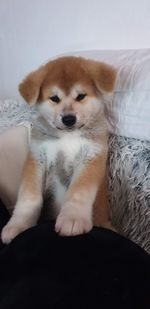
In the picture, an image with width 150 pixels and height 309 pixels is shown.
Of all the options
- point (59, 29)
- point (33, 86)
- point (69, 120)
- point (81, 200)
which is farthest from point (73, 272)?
point (59, 29)

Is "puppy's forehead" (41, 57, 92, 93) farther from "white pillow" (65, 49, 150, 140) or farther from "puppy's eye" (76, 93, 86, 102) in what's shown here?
"white pillow" (65, 49, 150, 140)

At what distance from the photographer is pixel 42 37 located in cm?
173

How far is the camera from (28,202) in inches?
38.6

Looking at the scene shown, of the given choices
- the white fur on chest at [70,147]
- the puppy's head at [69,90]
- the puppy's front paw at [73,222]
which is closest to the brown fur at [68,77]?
the puppy's head at [69,90]

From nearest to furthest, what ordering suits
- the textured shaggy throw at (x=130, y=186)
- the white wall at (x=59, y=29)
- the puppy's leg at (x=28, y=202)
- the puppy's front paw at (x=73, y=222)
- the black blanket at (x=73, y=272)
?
the black blanket at (x=73, y=272) < the puppy's front paw at (x=73, y=222) < the puppy's leg at (x=28, y=202) < the textured shaggy throw at (x=130, y=186) < the white wall at (x=59, y=29)

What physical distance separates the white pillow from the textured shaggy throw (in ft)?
0.12

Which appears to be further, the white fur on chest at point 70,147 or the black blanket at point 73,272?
the white fur on chest at point 70,147

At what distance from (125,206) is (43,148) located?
27 centimetres

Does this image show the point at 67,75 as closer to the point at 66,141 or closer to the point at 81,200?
the point at 66,141

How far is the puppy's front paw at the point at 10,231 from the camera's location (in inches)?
33.8

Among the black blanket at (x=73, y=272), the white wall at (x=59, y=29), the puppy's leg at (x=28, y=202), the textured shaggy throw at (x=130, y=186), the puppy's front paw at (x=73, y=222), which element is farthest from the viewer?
the white wall at (x=59, y=29)

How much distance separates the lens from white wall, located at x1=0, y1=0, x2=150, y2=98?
1.29 metres

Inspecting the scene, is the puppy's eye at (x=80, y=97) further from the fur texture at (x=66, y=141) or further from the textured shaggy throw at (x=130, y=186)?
the textured shaggy throw at (x=130, y=186)

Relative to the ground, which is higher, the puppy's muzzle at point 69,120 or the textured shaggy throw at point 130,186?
the puppy's muzzle at point 69,120
